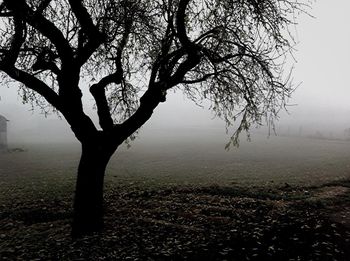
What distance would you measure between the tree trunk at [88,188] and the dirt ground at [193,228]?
0.59 meters

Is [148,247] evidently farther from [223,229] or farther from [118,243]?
[223,229]

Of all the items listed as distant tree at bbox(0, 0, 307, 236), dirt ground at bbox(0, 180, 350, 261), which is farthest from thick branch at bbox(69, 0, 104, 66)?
dirt ground at bbox(0, 180, 350, 261)

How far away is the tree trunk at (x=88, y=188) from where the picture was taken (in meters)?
13.4

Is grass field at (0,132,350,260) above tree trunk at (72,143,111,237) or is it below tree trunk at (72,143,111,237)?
below

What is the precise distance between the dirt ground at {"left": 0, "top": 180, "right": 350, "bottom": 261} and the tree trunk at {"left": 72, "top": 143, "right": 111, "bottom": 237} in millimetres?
590

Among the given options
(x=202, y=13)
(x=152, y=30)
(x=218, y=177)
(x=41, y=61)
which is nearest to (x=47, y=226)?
(x=41, y=61)

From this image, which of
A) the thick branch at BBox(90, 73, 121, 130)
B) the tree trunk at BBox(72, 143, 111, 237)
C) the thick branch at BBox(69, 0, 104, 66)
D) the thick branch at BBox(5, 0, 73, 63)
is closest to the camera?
the thick branch at BBox(5, 0, 73, 63)

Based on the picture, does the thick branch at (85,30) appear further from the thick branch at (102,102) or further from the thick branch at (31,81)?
the thick branch at (31,81)

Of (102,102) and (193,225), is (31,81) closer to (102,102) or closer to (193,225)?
(102,102)

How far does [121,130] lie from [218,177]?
22.3m

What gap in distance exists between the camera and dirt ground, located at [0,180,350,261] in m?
11.3

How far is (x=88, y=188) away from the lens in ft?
43.9

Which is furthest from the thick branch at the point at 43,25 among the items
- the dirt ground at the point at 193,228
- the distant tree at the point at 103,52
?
the dirt ground at the point at 193,228

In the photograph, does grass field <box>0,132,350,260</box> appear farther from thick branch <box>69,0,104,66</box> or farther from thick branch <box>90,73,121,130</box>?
thick branch <box>69,0,104,66</box>
